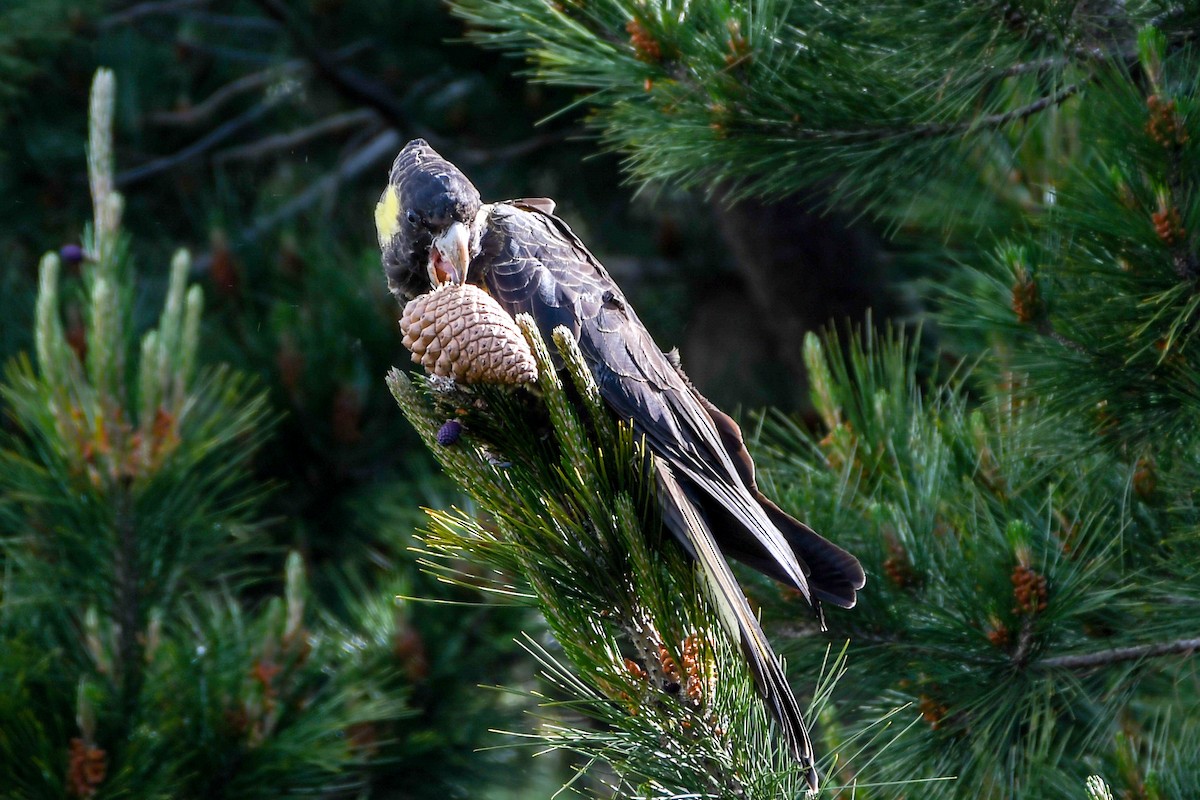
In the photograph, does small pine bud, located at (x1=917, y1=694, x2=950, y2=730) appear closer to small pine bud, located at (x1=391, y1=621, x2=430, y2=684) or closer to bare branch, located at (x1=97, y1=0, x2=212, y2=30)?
small pine bud, located at (x1=391, y1=621, x2=430, y2=684)

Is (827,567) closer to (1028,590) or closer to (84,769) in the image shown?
(1028,590)

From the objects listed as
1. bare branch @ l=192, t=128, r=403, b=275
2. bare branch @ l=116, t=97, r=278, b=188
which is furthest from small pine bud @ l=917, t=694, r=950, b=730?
bare branch @ l=116, t=97, r=278, b=188

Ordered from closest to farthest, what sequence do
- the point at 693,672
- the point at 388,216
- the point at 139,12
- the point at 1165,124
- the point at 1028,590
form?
the point at 693,672, the point at 1165,124, the point at 1028,590, the point at 388,216, the point at 139,12

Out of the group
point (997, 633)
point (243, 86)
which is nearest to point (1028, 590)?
point (997, 633)

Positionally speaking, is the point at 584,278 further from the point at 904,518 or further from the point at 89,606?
the point at 89,606

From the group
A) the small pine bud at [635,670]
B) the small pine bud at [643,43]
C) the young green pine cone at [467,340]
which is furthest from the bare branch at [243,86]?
the small pine bud at [635,670]

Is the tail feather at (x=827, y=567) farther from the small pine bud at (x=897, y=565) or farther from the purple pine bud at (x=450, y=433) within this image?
the purple pine bud at (x=450, y=433)
